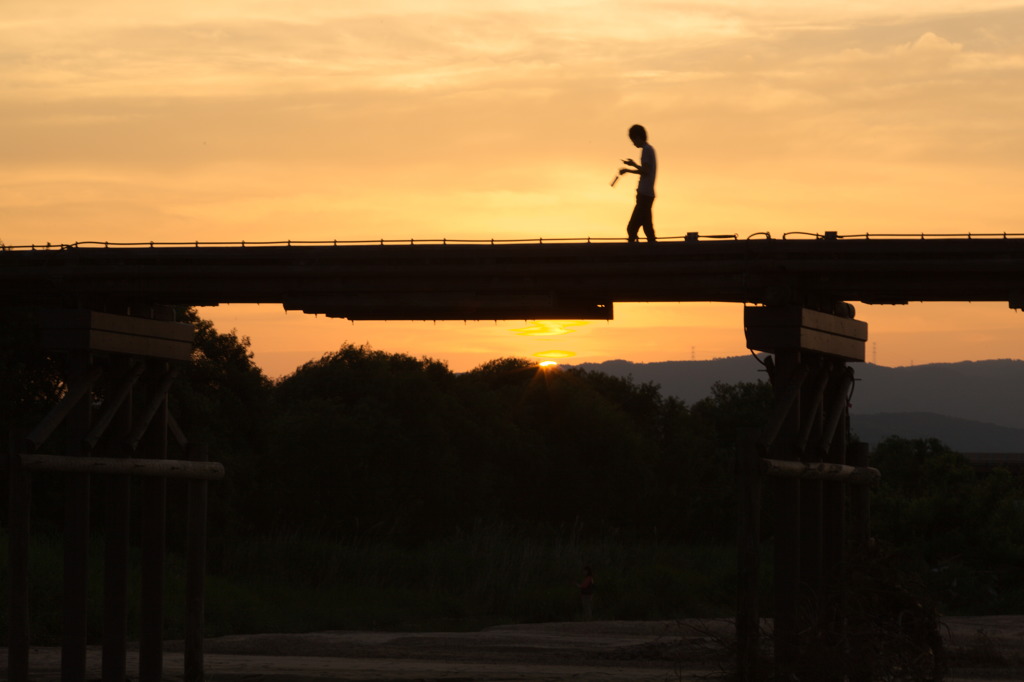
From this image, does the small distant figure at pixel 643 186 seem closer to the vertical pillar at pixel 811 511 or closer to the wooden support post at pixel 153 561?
the vertical pillar at pixel 811 511

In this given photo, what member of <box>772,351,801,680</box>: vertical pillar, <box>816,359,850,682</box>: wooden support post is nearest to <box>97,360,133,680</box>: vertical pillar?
<box>772,351,801,680</box>: vertical pillar

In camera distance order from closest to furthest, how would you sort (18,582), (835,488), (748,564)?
(748,564) → (18,582) → (835,488)

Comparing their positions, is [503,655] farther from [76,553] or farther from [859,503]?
[76,553]

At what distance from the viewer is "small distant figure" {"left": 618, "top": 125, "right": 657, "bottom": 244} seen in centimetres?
2139

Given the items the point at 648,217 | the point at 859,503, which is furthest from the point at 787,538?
the point at 648,217

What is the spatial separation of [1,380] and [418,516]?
72.2 feet

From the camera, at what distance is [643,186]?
843 inches

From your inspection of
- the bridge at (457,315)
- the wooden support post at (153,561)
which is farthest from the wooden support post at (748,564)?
the wooden support post at (153,561)

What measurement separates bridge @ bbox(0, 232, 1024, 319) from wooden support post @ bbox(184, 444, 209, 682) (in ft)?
9.89

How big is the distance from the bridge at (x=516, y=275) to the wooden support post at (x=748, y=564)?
8.84 ft

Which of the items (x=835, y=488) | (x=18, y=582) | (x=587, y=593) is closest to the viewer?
(x=18, y=582)

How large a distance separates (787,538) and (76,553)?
9887 millimetres

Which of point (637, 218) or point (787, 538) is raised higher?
point (637, 218)

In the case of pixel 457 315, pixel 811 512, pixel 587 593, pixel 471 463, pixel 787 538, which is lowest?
pixel 587 593
